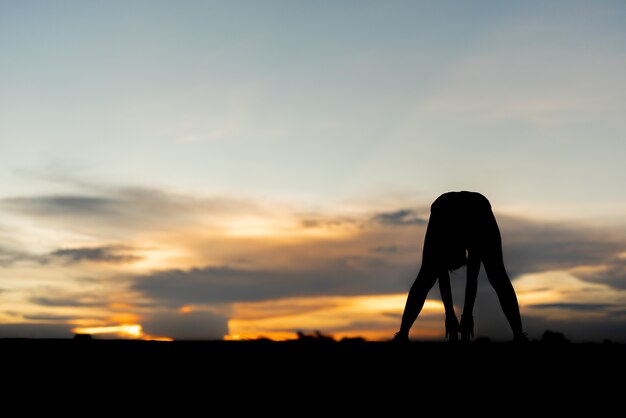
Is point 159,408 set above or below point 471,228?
below

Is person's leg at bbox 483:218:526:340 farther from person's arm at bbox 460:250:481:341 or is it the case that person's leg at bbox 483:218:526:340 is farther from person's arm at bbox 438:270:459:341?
person's arm at bbox 438:270:459:341

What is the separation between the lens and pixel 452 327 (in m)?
15.9

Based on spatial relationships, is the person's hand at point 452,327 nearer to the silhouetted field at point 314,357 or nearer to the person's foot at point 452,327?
the person's foot at point 452,327

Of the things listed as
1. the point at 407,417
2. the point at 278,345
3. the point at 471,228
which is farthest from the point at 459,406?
the point at 471,228

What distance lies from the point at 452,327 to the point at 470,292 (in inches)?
31.2

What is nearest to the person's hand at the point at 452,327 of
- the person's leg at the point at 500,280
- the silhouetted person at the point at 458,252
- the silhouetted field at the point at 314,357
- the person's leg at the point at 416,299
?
the silhouetted person at the point at 458,252

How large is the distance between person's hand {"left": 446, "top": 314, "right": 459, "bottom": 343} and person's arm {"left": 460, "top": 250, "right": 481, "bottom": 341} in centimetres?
15

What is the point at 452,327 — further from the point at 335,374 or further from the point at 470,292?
the point at 335,374

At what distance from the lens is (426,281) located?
51.5ft

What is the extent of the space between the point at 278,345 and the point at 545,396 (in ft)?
13.5

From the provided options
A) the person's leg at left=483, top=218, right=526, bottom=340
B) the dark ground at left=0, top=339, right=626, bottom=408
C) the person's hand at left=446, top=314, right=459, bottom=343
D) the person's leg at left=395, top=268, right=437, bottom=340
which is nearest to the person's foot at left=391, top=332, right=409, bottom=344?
the person's leg at left=395, top=268, right=437, bottom=340

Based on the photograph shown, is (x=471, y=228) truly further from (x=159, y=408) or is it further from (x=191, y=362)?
(x=159, y=408)

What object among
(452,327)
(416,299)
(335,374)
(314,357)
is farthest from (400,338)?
(335,374)

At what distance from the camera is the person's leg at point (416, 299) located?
15375mm
